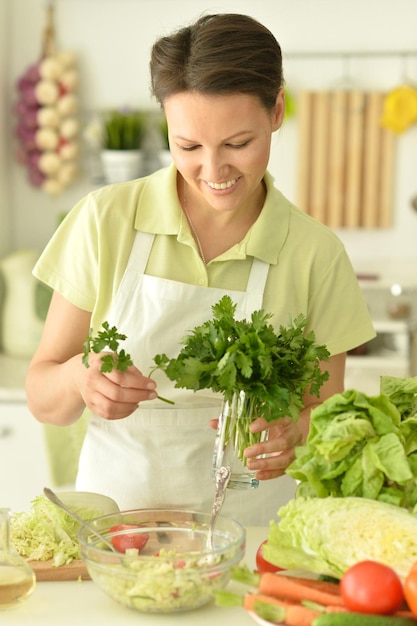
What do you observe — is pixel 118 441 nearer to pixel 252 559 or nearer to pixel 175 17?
pixel 252 559

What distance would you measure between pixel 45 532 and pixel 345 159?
2.52 meters

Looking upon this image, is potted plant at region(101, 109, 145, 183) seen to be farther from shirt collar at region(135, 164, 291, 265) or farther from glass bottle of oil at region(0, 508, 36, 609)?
glass bottle of oil at region(0, 508, 36, 609)

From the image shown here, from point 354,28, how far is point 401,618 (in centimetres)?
283

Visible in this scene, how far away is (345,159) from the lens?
364 cm

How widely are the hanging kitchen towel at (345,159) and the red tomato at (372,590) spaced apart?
8.59 ft

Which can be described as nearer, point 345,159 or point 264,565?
point 264,565

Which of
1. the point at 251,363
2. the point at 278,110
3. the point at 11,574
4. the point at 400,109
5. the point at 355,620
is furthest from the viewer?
the point at 400,109

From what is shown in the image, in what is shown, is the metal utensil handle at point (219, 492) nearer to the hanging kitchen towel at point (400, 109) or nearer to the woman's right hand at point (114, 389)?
the woman's right hand at point (114, 389)

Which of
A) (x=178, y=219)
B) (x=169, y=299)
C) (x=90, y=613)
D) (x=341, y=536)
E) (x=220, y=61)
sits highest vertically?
(x=220, y=61)

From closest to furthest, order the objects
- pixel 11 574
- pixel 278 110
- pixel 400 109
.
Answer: pixel 11 574
pixel 278 110
pixel 400 109

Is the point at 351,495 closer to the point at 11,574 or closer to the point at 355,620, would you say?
the point at 355,620

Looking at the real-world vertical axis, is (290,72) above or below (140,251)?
above

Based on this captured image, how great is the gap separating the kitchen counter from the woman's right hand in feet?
1.02

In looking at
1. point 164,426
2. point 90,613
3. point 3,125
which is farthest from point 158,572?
point 3,125
